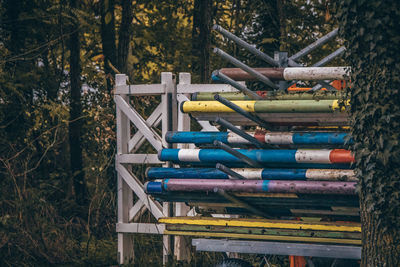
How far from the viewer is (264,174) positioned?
645cm

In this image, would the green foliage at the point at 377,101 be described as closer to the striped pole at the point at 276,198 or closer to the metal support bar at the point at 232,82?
the striped pole at the point at 276,198

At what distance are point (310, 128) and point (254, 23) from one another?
476 centimetres

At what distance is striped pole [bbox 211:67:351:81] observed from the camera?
241 inches

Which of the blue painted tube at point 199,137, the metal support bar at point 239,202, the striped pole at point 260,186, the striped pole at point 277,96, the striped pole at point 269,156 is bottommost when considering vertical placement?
the metal support bar at point 239,202

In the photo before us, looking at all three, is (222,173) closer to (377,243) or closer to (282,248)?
(282,248)

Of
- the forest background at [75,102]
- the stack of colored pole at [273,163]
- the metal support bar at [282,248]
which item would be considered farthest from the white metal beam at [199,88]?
the metal support bar at [282,248]

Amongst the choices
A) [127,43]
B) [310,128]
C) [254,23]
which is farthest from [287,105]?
[254,23]

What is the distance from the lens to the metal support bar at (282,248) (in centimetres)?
602

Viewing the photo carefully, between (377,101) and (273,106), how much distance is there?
3.49 feet

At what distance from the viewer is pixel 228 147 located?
6336 mm

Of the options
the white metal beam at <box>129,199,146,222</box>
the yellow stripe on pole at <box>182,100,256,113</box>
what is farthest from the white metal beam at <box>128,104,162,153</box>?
the yellow stripe on pole at <box>182,100,256,113</box>

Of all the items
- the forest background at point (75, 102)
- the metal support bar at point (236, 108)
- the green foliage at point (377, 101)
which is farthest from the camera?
the forest background at point (75, 102)

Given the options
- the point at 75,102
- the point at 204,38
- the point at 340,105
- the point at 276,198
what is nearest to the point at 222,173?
the point at 276,198

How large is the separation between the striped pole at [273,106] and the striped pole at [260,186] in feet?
1.88
